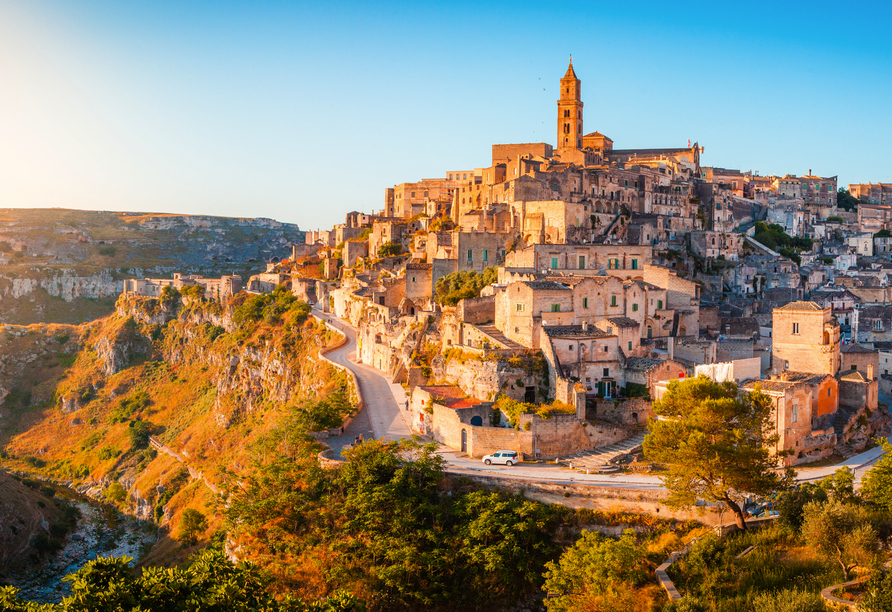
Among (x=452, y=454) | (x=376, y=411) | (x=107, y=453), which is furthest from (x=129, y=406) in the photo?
(x=452, y=454)

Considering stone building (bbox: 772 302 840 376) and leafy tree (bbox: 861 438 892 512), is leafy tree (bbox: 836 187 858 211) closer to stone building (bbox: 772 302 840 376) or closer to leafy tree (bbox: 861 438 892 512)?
stone building (bbox: 772 302 840 376)

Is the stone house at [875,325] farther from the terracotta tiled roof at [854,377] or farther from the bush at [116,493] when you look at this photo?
the bush at [116,493]

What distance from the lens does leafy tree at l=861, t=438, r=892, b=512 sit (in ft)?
79.3

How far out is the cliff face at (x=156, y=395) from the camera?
2267 inches

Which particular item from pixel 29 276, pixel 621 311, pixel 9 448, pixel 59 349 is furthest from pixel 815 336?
pixel 29 276

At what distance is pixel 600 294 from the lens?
133ft

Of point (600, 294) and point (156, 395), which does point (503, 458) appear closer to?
point (600, 294)

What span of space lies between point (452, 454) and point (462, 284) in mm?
19381

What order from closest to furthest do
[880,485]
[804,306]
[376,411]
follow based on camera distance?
1. [880,485]
2. [804,306]
3. [376,411]

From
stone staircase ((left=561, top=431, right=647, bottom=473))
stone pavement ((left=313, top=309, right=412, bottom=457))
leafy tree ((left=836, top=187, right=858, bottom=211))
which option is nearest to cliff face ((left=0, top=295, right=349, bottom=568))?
stone pavement ((left=313, top=309, right=412, bottom=457))

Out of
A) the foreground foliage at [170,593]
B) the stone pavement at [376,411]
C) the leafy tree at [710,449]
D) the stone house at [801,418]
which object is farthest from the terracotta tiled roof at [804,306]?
the foreground foliage at [170,593]

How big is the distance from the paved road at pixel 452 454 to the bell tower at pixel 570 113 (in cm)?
4675

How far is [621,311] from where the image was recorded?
4212 centimetres

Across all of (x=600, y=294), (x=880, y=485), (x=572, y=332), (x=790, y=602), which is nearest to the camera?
(x=790, y=602)
